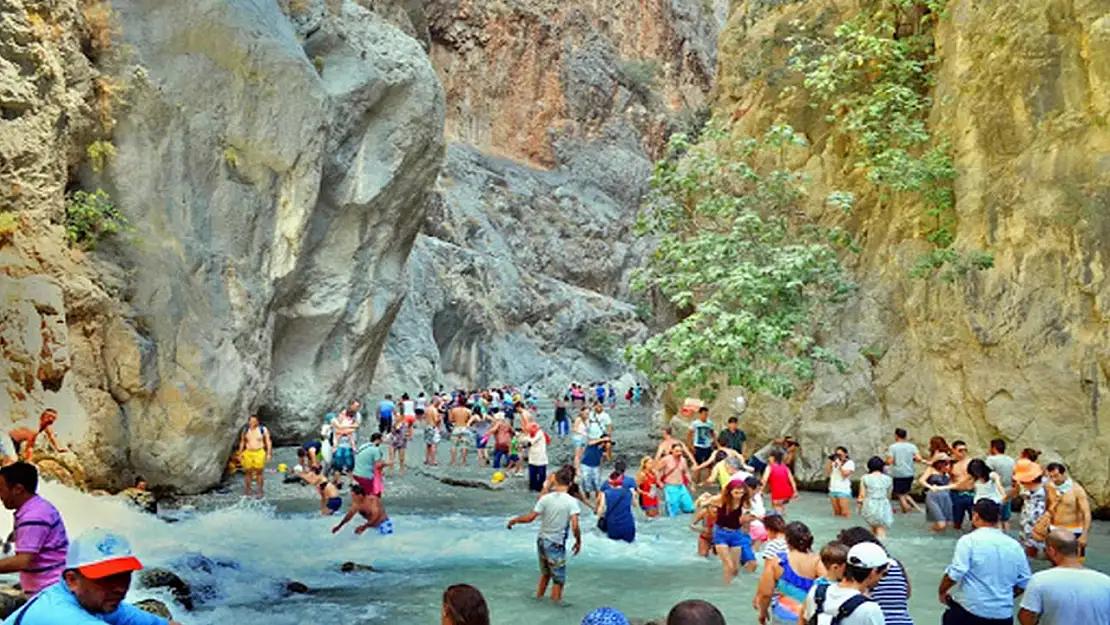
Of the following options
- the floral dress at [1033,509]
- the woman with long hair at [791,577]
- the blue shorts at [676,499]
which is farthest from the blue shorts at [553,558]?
the floral dress at [1033,509]

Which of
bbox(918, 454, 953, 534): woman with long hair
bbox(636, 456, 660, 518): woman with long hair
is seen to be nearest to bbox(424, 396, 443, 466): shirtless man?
bbox(636, 456, 660, 518): woman with long hair

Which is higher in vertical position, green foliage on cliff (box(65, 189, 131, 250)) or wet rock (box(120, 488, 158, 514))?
green foliage on cliff (box(65, 189, 131, 250))

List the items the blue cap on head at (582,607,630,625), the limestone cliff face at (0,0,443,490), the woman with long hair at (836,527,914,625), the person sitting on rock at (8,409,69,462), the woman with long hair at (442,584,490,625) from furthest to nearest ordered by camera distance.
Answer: the limestone cliff face at (0,0,443,490) → the person sitting on rock at (8,409,69,462) → the woman with long hair at (836,527,914,625) → the woman with long hair at (442,584,490,625) → the blue cap on head at (582,607,630,625)

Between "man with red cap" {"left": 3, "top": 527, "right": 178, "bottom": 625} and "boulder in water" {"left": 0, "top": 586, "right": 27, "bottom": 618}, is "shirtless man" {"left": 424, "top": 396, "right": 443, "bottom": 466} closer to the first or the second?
"boulder in water" {"left": 0, "top": 586, "right": 27, "bottom": 618}

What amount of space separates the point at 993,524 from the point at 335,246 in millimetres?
18760

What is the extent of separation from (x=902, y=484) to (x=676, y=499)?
384 centimetres

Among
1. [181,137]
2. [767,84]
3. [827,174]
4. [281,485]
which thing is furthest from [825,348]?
[181,137]

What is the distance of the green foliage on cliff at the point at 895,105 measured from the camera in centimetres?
1853

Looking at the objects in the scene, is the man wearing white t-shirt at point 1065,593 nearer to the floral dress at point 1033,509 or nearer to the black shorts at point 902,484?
the floral dress at point 1033,509

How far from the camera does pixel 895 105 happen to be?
19844 mm

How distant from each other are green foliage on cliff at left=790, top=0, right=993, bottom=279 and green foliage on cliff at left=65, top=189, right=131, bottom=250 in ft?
44.7

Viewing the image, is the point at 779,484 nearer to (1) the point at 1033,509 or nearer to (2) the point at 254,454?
(1) the point at 1033,509

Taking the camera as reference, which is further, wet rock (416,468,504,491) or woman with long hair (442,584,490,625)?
wet rock (416,468,504,491)

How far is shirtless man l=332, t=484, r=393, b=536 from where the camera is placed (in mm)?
13648
